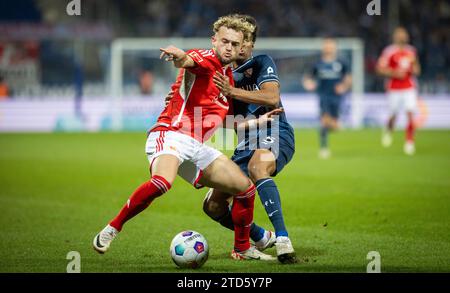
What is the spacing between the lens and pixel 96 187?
11.7 meters

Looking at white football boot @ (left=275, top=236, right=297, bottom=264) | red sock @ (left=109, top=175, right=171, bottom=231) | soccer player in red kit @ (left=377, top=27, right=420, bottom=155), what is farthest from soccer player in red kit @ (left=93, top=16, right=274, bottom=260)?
soccer player in red kit @ (left=377, top=27, right=420, bottom=155)

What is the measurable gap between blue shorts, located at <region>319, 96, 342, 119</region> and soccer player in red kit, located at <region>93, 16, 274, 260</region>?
407 inches

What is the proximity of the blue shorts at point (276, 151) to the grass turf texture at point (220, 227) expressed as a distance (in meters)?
0.79

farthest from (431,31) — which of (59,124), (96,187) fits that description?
(96,187)

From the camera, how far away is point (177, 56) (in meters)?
5.79

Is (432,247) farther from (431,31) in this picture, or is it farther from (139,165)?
(431,31)

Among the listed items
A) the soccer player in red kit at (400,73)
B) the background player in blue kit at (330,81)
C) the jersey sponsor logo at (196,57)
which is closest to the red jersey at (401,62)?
the soccer player in red kit at (400,73)

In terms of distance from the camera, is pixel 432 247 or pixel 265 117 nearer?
pixel 265 117

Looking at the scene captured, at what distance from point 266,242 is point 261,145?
2.82 feet

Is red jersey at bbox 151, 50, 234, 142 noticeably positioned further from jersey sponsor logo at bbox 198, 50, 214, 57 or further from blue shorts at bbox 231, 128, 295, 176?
blue shorts at bbox 231, 128, 295, 176

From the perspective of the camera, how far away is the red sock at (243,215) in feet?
21.5

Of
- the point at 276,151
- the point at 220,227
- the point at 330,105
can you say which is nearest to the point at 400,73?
the point at 330,105

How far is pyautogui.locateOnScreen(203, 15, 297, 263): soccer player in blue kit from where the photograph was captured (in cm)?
648
